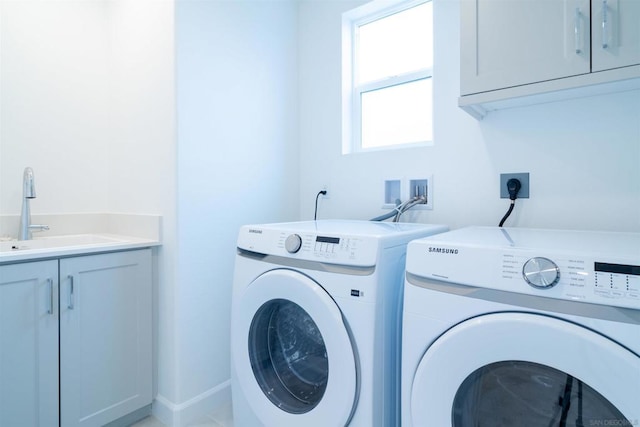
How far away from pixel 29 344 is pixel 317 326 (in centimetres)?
113

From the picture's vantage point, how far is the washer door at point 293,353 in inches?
40.2

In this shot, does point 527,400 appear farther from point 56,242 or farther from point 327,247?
point 56,242

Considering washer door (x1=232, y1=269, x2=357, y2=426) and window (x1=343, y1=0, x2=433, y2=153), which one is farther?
window (x1=343, y1=0, x2=433, y2=153)

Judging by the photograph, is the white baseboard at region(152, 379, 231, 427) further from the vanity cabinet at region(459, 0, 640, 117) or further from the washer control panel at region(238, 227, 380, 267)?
the vanity cabinet at region(459, 0, 640, 117)

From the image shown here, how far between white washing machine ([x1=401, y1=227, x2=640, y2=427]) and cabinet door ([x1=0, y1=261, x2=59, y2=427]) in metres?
1.37

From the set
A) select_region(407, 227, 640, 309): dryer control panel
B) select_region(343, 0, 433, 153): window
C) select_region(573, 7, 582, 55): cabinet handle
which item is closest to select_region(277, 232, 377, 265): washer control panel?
select_region(407, 227, 640, 309): dryer control panel

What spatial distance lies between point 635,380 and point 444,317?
0.35m

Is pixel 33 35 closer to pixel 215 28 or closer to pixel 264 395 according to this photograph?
pixel 215 28

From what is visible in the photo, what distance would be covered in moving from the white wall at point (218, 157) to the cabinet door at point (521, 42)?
3.84ft

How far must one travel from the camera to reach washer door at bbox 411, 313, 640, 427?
64 centimetres

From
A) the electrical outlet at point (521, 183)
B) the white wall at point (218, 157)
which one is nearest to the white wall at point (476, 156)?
the electrical outlet at point (521, 183)

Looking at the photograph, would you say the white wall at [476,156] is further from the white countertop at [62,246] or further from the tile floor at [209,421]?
the tile floor at [209,421]

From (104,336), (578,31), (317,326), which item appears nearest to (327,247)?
(317,326)

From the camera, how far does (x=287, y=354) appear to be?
1.34 m
